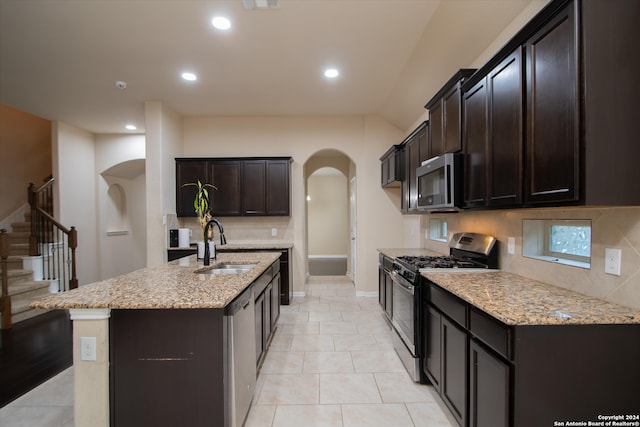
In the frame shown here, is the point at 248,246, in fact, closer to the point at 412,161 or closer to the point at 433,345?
the point at 412,161

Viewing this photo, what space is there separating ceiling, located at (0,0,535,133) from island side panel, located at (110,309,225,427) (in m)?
2.45

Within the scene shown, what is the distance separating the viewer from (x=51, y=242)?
497 centimetres

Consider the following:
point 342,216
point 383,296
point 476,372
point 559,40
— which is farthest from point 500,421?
point 342,216

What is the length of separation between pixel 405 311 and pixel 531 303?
1.31 meters

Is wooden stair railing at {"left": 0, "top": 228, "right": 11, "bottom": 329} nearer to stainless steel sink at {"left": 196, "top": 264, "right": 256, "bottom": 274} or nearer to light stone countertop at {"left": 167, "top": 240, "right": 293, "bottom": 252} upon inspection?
light stone countertop at {"left": 167, "top": 240, "right": 293, "bottom": 252}

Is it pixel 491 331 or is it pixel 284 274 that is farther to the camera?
pixel 284 274

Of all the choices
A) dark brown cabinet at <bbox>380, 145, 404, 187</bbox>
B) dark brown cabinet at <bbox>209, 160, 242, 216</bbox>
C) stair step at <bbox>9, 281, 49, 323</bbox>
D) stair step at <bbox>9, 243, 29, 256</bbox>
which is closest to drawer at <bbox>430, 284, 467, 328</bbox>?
dark brown cabinet at <bbox>380, 145, 404, 187</bbox>

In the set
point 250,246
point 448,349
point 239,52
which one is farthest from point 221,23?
point 448,349

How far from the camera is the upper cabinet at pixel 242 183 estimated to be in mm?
4770

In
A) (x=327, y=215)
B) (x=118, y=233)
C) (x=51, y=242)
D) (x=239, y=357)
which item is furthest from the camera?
(x=327, y=215)

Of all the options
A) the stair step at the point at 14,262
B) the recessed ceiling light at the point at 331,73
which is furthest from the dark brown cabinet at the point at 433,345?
the stair step at the point at 14,262

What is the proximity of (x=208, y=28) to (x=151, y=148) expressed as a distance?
2300 mm

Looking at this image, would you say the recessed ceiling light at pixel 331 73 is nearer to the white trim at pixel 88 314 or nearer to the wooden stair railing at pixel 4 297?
the white trim at pixel 88 314

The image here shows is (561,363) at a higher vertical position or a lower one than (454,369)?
higher
